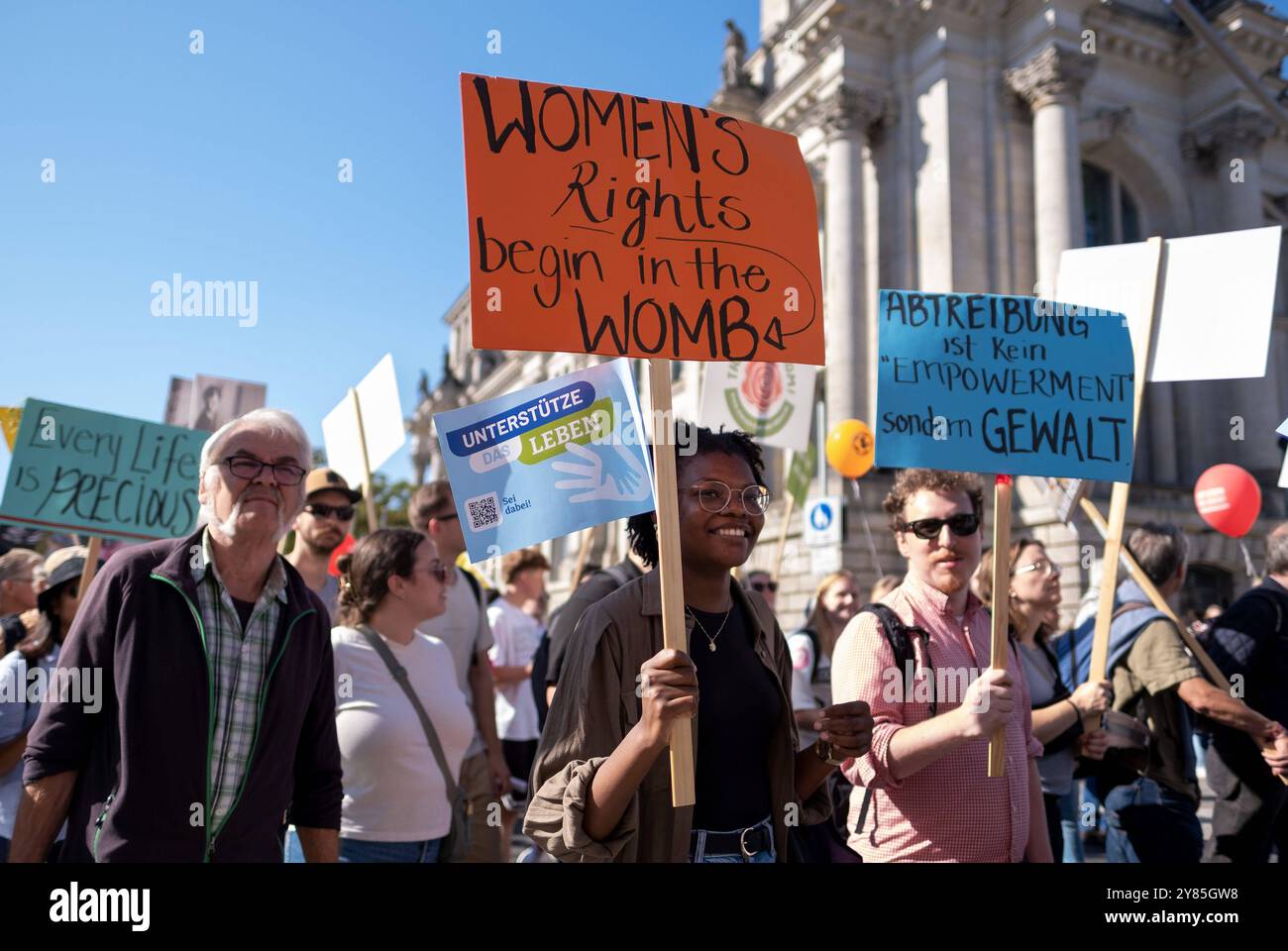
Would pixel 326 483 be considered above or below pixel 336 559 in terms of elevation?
above

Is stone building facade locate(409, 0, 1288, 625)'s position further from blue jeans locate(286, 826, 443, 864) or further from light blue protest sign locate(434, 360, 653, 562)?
light blue protest sign locate(434, 360, 653, 562)

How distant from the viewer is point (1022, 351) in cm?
334

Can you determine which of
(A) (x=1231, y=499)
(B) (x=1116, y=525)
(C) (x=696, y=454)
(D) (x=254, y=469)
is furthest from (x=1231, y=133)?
(D) (x=254, y=469)

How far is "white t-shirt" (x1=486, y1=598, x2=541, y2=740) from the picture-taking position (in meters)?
6.96

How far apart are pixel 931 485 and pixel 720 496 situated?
928 millimetres

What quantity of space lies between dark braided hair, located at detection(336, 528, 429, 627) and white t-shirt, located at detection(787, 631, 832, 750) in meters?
2.49

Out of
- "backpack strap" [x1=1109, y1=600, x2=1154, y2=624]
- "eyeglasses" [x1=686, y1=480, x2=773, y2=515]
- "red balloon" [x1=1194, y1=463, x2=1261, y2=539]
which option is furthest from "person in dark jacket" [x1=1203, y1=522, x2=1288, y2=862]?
"red balloon" [x1=1194, y1=463, x2=1261, y2=539]

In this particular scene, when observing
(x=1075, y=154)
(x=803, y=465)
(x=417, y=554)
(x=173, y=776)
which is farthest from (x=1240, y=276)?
(x=1075, y=154)

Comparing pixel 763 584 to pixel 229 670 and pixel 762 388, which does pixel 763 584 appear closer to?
pixel 762 388

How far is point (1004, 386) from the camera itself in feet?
10.7

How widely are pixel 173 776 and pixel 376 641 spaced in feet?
4.54

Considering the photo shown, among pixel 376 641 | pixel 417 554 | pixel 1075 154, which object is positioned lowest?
pixel 376 641
